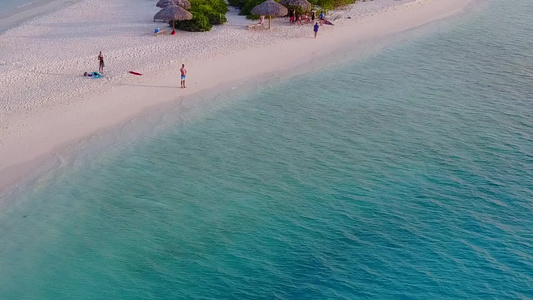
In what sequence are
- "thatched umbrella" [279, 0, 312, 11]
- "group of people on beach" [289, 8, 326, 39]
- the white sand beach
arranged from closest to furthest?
1. the white sand beach
2. "thatched umbrella" [279, 0, 312, 11]
3. "group of people on beach" [289, 8, 326, 39]

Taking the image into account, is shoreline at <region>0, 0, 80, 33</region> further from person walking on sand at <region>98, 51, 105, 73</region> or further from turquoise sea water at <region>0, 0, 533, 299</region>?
turquoise sea water at <region>0, 0, 533, 299</region>

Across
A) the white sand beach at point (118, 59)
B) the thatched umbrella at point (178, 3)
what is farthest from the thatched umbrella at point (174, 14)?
the thatched umbrella at point (178, 3)

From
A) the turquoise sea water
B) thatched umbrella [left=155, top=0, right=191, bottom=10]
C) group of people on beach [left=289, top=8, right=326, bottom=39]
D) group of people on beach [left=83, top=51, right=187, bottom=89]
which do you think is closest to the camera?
the turquoise sea water

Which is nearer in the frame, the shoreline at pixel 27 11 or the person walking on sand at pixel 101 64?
the person walking on sand at pixel 101 64

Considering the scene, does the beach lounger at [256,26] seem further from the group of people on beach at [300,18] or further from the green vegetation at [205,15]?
the group of people on beach at [300,18]

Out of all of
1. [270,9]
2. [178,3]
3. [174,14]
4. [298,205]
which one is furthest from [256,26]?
[298,205]

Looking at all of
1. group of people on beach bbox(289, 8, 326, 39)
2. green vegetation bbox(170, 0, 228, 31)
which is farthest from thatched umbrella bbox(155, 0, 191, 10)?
group of people on beach bbox(289, 8, 326, 39)
